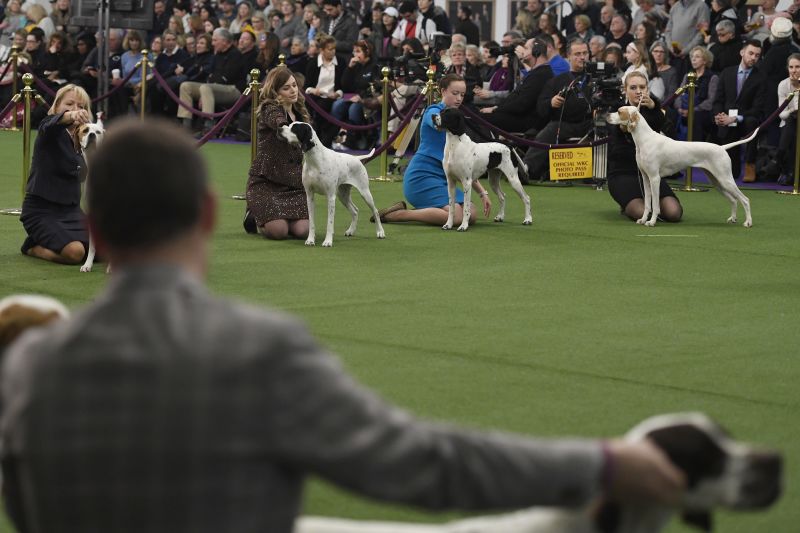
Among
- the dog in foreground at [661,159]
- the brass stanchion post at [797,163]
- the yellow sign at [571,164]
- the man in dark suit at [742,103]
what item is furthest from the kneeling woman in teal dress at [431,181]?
the man in dark suit at [742,103]

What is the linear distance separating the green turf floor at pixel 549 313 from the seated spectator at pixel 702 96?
3.83 m

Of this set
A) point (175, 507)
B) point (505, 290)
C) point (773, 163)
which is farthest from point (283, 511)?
point (773, 163)

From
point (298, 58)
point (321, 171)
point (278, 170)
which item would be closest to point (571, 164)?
point (278, 170)

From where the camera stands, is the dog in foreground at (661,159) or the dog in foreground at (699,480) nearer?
the dog in foreground at (699,480)

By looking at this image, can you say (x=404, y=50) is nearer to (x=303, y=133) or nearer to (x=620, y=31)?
(x=620, y=31)

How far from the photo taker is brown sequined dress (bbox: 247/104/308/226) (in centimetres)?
→ 1018

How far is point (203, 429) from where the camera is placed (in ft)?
5.59

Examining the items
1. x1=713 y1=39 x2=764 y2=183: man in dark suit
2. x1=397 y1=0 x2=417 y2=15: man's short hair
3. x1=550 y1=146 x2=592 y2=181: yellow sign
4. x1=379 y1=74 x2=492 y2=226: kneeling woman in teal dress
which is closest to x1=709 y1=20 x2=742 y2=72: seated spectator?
x1=713 y1=39 x2=764 y2=183: man in dark suit

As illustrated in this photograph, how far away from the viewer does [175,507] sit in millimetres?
1718

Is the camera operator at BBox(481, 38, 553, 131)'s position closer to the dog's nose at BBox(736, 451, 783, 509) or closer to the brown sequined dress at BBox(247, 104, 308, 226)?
the brown sequined dress at BBox(247, 104, 308, 226)

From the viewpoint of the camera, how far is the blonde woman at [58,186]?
8609 millimetres

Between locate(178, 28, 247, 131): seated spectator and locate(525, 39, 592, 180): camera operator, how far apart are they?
6584 millimetres

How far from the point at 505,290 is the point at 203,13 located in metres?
16.9

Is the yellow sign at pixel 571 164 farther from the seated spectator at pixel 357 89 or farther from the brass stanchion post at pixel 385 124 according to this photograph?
the seated spectator at pixel 357 89
